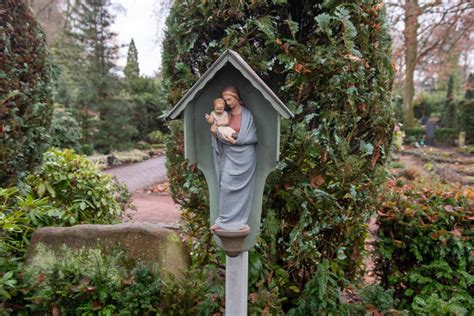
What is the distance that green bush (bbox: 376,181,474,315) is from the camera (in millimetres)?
3162

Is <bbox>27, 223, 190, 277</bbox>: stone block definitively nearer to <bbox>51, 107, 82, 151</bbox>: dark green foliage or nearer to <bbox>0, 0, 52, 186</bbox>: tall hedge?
<bbox>0, 0, 52, 186</bbox>: tall hedge

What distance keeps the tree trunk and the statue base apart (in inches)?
555

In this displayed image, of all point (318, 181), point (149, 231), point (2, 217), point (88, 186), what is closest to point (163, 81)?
point (149, 231)

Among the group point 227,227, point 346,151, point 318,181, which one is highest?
point 346,151

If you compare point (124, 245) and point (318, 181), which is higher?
point (318, 181)

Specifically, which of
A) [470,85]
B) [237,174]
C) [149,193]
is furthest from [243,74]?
[470,85]

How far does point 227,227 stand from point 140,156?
50.8 feet

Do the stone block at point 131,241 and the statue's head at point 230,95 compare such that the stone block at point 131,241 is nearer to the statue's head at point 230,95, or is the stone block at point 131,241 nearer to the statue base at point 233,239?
the statue base at point 233,239

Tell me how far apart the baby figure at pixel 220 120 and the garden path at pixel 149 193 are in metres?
2.82

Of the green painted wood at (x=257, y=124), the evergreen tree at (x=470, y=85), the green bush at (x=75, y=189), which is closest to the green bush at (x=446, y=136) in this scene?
the evergreen tree at (x=470, y=85)

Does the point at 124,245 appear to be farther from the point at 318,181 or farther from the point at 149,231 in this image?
the point at 318,181

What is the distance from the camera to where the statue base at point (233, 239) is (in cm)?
225

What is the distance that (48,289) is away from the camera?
299 centimetres

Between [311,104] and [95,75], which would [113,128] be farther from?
[311,104]
